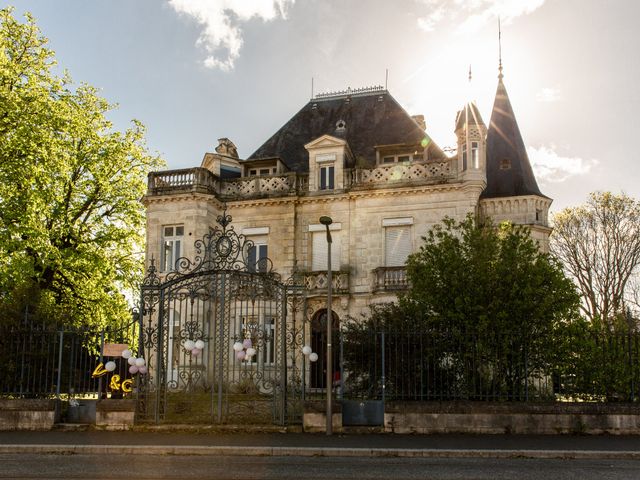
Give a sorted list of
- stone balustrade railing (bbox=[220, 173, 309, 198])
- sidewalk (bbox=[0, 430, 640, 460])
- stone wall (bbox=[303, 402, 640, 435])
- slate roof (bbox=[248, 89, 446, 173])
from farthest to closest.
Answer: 1. slate roof (bbox=[248, 89, 446, 173])
2. stone balustrade railing (bbox=[220, 173, 309, 198])
3. stone wall (bbox=[303, 402, 640, 435])
4. sidewalk (bbox=[0, 430, 640, 460])

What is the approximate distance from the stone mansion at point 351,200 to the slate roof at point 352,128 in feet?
0.34

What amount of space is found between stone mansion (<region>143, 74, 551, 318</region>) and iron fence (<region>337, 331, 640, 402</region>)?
9.62 meters

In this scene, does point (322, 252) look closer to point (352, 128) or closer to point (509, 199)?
point (352, 128)

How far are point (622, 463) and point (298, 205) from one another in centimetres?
1850

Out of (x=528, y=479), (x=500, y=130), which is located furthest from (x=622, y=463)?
(x=500, y=130)

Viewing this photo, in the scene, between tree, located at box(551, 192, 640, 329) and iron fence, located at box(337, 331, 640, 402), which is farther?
tree, located at box(551, 192, 640, 329)

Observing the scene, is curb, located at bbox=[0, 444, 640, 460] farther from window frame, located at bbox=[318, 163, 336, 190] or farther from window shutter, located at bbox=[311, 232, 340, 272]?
window frame, located at bbox=[318, 163, 336, 190]

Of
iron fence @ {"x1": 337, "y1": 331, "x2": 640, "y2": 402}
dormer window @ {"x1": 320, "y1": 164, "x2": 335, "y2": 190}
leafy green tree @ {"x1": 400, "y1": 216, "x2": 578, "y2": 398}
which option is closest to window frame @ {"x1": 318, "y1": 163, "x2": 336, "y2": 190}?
dormer window @ {"x1": 320, "y1": 164, "x2": 335, "y2": 190}

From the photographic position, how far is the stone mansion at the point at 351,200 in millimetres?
25406

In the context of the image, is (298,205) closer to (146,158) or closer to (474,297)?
(146,158)

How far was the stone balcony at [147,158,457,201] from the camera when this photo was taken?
2566cm

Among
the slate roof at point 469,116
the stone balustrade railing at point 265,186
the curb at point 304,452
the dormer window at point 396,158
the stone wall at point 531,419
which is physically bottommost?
the curb at point 304,452

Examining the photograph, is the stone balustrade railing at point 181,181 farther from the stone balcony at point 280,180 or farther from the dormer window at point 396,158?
the dormer window at point 396,158

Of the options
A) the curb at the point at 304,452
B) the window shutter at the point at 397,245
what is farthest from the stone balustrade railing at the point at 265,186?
the curb at the point at 304,452
